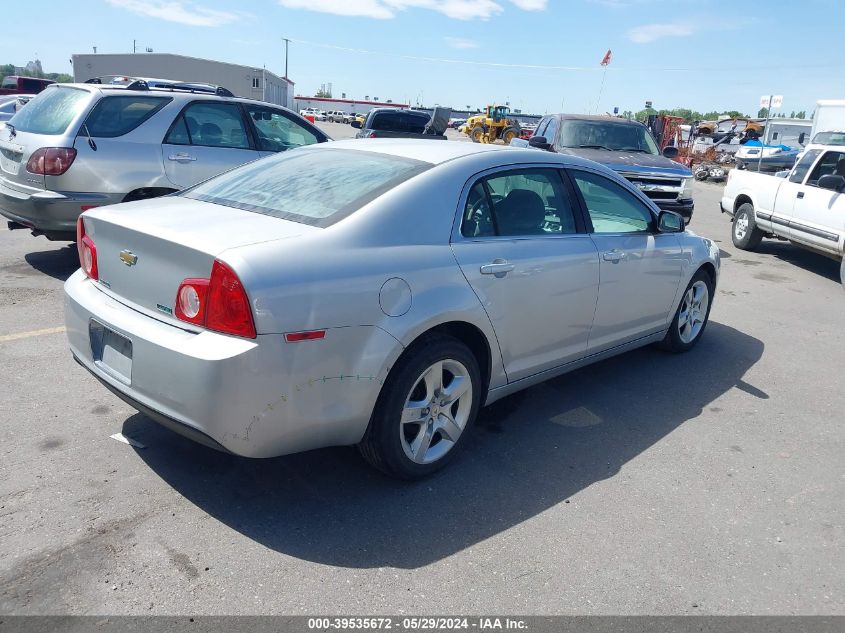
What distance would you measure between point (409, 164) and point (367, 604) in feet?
7.19

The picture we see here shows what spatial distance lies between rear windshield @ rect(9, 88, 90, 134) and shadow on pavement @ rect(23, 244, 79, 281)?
1334mm

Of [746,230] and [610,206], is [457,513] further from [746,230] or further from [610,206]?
[746,230]

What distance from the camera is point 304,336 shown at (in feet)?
9.26

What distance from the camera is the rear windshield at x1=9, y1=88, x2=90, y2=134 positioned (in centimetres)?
654

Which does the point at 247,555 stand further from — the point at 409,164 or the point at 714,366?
the point at 714,366

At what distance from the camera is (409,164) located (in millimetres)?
3693

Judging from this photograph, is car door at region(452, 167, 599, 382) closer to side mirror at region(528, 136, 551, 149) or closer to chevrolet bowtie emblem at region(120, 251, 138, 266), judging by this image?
chevrolet bowtie emblem at region(120, 251, 138, 266)

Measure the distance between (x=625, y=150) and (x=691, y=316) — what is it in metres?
6.53

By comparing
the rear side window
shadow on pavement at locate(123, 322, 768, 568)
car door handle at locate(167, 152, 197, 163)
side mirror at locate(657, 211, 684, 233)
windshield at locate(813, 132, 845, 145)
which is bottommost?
shadow on pavement at locate(123, 322, 768, 568)

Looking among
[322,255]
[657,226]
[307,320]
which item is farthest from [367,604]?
[657,226]

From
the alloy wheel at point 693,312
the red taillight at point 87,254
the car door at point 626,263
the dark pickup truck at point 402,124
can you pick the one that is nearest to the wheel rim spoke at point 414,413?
the car door at point 626,263

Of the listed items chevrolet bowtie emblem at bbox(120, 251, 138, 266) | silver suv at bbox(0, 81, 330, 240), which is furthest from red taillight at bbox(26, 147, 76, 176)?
chevrolet bowtie emblem at bbox(120, 251, 138, 266)

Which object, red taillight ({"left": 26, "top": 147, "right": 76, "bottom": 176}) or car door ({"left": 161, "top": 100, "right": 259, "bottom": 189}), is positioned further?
car door ({"left": 161, "top": 100, "right": 259, "bottom": 189})

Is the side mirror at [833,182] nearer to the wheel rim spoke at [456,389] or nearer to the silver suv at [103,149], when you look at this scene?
the silver suv at [103,149]
